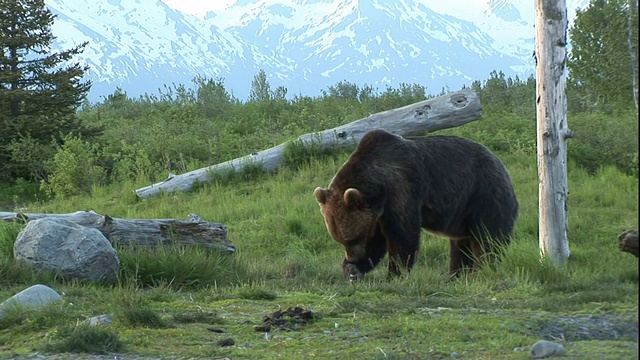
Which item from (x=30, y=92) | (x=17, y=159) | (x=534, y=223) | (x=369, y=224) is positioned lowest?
(x=534, y=223)

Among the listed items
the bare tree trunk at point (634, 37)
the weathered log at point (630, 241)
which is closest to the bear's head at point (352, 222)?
the bare tree trunk at point (634, 37)

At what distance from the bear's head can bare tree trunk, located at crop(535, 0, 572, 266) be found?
1.77 m

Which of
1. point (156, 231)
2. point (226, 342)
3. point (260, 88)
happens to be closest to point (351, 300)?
point (226, 342)

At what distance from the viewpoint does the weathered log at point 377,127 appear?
13359mm

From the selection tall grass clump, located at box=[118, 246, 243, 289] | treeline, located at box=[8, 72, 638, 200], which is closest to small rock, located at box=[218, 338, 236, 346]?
tall grass clump, located at box=[118, 246, 243, 289]

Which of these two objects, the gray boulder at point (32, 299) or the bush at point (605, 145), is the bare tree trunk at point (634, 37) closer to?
the gray boulder at point (32, 299)

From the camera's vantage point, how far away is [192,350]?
4.98m

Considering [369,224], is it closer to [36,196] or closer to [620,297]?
[620,297]

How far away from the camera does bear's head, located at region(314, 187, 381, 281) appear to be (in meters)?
7.43

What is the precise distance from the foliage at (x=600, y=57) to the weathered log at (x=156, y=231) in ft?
28.8

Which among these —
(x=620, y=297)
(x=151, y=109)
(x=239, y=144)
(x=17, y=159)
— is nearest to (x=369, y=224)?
(x=620, y=297)

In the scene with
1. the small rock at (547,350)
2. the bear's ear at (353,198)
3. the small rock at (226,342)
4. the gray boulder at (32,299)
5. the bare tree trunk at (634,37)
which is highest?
the bare tree trunk at (634,37)

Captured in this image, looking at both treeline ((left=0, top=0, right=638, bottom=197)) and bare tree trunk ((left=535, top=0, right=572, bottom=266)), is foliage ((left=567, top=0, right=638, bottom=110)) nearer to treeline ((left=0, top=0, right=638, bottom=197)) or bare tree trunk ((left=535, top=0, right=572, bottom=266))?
treeline ((left=0, top=0, right=638, bottom=197))

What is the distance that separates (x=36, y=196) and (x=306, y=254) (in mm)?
7216
